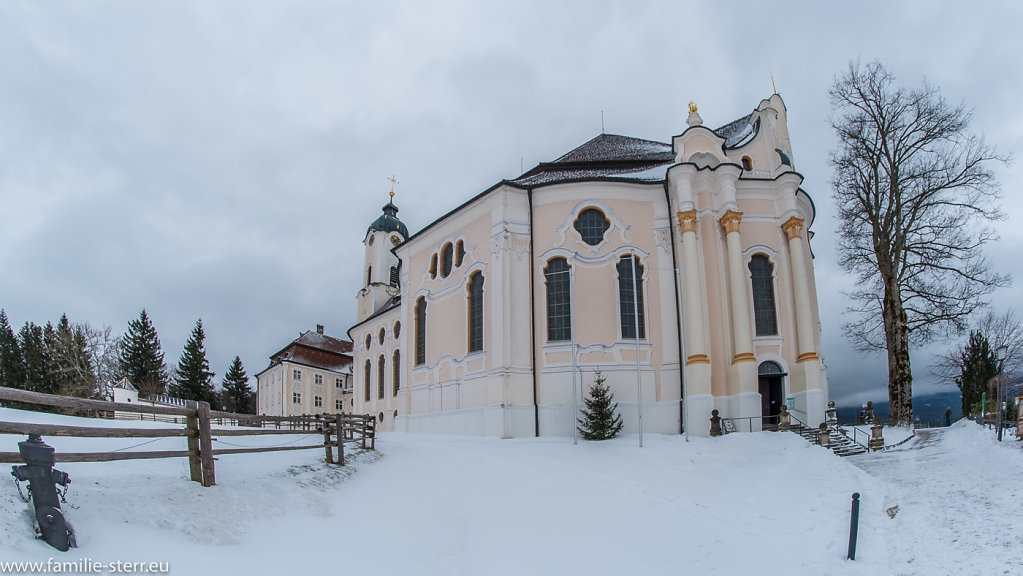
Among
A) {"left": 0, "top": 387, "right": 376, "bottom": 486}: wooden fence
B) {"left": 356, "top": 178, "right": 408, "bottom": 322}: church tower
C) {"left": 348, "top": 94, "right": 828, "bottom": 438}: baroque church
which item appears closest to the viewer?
{"left": 0, "top": 387, "right": 376, "bottom": 486}: wooden fence

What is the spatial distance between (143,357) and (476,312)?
163 ft

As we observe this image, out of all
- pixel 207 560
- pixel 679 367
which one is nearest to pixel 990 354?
pixel 679 367

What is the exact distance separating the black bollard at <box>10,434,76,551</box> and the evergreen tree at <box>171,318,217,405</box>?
62.0 m

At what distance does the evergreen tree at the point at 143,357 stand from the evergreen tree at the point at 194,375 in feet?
4.85

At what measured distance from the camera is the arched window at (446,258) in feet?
94.9

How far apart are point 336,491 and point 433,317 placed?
57.7ft

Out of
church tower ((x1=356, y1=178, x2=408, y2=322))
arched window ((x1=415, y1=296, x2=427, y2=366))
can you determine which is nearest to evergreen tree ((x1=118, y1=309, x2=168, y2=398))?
church tower ((x1=356, y1=178, x2=408, y2=322))

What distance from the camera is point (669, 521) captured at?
1181 cm

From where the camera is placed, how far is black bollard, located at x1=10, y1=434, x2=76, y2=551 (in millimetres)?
5781

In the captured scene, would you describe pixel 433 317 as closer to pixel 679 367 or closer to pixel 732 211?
pixel 679 367

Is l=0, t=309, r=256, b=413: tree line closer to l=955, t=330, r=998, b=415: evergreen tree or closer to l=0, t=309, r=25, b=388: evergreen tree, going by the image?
l=0, t=309, r=25, b=388: evergreen tree

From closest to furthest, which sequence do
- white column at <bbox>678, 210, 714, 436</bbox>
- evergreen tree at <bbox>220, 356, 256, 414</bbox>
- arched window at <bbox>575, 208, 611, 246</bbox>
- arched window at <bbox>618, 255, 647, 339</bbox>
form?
white column at <bbox>678, 210, 714, 436</bbox>
arched window at <bbox>618, 255, 647, 339</bbox>
arched window at <bbox>575, 208, 611, 246</bbox>
evergreen tree at <bbox>220, 356, 256, 414</bbox>

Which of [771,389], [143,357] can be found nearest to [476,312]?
[771,389]

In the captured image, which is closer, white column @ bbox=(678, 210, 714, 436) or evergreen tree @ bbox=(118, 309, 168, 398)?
white column @ bbox=(678, 210, 714, 436)
